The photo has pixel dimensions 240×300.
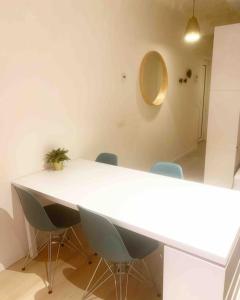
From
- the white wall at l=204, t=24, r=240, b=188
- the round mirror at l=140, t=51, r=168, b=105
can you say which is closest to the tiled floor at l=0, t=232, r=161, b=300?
the white wall at l=204, t=24, r=240, b=188

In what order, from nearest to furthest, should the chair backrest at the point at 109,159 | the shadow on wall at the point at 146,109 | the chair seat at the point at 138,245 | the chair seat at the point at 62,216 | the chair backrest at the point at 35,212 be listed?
the chair seat at the point at 138,245
the chair backrest at the point at 35,212
the chair seat at the point at 62,216
the chair backrest at the point at 109,159
the shadow on wall at the point at 146,109

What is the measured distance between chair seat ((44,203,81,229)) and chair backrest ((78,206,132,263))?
0.49 m

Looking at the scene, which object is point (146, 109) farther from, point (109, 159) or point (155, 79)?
point (109, 159)

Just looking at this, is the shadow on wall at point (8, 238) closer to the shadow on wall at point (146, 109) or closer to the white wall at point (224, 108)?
the shadow on wall at point (146, 109)

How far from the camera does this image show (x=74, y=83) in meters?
2.53

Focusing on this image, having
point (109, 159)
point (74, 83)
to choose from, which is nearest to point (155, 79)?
point (74, 83)

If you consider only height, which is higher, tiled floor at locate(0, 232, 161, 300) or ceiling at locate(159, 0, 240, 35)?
ceiling at locate(159, 0, 240, 35)

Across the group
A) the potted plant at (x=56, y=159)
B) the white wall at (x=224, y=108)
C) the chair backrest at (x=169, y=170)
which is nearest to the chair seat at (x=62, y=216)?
the potted plant at (x=56, y=159)

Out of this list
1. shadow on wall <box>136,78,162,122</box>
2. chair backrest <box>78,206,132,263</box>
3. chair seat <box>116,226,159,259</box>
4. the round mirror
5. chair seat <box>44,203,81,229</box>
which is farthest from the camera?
the round mirror

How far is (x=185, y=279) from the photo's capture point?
119 cm

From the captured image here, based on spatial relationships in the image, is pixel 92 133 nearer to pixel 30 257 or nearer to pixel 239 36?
pixel 30 257

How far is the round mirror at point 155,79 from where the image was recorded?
3779 millimetres

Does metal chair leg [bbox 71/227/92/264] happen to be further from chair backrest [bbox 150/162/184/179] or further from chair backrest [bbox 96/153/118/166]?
chair backrest [bbox 150/162/184/179]

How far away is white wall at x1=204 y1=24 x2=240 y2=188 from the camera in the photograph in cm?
291
